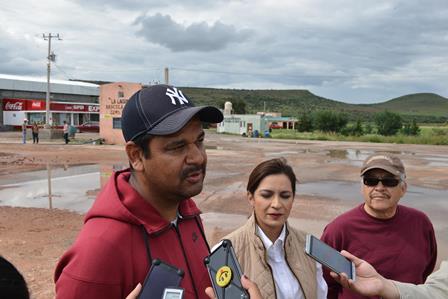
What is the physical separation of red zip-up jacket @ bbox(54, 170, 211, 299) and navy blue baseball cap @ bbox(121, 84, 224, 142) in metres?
0.24

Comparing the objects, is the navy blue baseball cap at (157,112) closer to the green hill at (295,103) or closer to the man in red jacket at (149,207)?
the man in red jacket at (149,207)

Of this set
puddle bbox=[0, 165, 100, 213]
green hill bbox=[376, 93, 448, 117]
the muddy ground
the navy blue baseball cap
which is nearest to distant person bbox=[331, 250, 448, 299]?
the navy blue baseball cap

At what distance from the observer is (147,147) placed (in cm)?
181

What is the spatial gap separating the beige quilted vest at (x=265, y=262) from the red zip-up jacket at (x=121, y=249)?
85 cm

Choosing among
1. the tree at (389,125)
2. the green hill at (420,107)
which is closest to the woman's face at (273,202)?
the tree at (389,125)

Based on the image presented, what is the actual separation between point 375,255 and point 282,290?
668 mm

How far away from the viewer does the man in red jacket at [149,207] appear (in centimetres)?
154

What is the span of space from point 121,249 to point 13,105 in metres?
62.6

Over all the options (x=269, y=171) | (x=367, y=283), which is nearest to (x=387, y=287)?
(x=367, y=283)

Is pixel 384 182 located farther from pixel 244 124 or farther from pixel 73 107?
pixel 73 107

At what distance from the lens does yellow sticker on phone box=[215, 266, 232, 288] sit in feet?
5.14

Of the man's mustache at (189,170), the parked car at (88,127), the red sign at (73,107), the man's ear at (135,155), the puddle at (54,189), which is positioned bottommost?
the puddle at (54,189)

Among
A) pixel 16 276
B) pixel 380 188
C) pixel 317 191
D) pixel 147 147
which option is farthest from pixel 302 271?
pixel 317 191

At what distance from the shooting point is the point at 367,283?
86.4 inches
